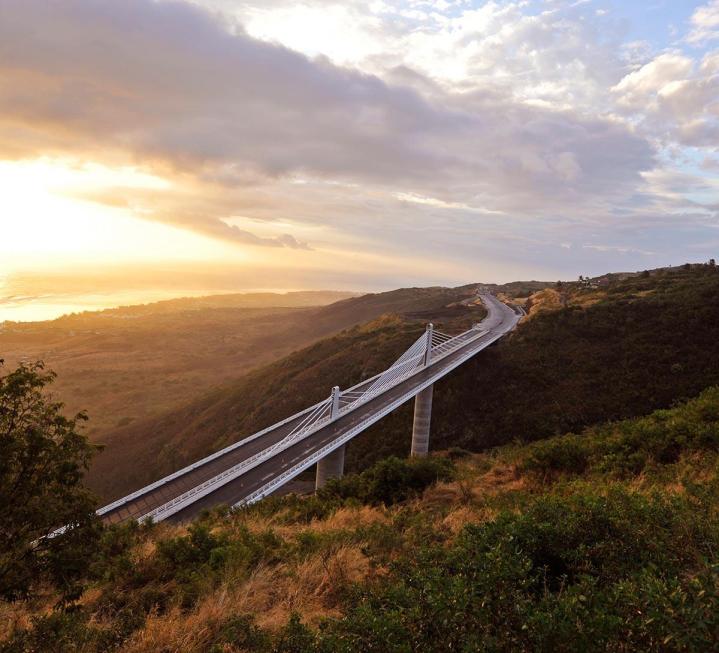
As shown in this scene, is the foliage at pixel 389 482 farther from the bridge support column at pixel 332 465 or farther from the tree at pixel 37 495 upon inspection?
the tree at pixel 37 495

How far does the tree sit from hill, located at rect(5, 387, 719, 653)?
71cm

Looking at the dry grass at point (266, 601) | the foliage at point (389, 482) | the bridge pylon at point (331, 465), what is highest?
the dry grass at point (266, 601)

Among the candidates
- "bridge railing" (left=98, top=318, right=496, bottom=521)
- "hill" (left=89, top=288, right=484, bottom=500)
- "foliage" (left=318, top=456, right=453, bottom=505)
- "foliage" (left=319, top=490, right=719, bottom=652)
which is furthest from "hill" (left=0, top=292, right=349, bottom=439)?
"foliage" (left=319, top=490, right=719, bottom=652)

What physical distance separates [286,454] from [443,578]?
23.3 metres

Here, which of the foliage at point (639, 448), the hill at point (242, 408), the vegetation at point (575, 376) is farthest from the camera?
the hill at point (242, 408)

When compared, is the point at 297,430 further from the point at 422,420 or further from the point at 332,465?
the point at 422,420

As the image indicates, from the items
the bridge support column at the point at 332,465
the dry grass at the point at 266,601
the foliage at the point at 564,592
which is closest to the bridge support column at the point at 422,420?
the bridge support column at the point at 332,465

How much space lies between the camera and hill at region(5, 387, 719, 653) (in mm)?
4383

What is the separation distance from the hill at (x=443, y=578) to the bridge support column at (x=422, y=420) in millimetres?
21668

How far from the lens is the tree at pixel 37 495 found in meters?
6.17

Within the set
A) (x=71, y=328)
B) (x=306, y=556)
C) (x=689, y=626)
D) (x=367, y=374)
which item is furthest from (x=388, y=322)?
(x=71, y=328)

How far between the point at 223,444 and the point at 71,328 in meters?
168

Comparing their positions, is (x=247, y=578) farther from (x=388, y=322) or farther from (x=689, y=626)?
(x=388, y=322)

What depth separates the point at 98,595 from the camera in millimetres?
8844
